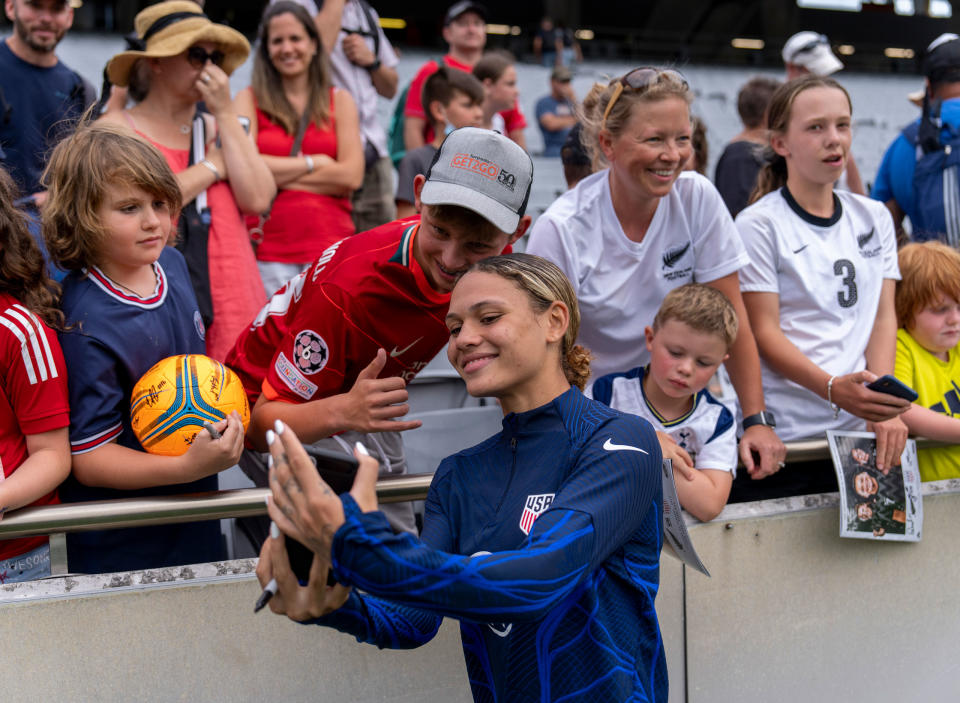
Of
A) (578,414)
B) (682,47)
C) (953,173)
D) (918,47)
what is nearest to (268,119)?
(578,414)

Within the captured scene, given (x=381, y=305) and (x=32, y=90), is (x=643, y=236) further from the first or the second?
(x=32, y=90)

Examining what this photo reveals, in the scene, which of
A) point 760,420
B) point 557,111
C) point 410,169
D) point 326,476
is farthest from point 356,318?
point 557,111

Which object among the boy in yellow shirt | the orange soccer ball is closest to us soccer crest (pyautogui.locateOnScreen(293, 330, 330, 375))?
the orange soccer ball

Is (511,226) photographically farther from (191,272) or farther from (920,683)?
(920,683)

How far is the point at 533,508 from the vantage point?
1866mm

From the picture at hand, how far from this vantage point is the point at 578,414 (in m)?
1.97

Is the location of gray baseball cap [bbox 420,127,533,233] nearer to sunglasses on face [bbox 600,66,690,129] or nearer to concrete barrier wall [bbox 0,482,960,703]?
sunglasses on face [bbox 600,66,690,129]

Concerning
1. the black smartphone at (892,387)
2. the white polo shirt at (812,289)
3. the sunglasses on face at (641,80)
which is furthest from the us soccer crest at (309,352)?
the black smartphone at (892,387)

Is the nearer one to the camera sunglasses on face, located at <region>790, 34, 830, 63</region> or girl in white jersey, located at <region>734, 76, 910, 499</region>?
girl in white jersey, located at <region>734, 76, 910, 499</region>

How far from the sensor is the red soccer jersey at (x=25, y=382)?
7.61ft

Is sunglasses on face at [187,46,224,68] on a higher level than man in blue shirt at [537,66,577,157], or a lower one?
lower

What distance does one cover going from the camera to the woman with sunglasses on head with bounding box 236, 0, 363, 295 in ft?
14.0

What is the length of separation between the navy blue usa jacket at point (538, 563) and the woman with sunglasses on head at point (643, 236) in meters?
1.19

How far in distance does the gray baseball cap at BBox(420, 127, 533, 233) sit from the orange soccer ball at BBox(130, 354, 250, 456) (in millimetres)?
791
